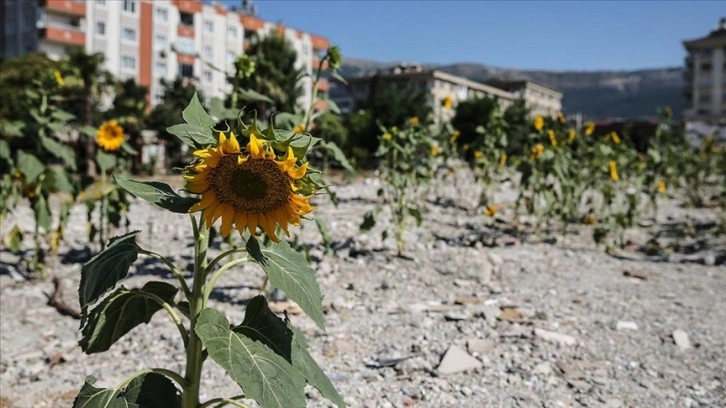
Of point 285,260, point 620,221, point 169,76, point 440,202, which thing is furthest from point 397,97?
point 285,260

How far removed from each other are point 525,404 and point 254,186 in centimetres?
162

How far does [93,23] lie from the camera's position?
3491 centimetres

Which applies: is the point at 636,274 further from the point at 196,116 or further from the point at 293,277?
the point at 196,116

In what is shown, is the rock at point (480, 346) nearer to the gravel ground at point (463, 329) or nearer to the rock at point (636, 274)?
the gravel ground at point (463, 329)

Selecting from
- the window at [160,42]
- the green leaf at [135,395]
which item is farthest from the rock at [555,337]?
the window at [160,42]

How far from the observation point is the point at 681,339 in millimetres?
3346

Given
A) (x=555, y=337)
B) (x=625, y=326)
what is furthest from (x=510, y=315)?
(x=625, y=326)

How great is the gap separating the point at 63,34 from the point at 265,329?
120 ft

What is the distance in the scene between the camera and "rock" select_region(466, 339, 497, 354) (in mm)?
3020

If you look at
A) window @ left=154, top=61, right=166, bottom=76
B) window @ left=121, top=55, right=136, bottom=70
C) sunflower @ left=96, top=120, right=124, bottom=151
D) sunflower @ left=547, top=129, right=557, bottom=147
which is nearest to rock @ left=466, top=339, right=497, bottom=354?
sunflower @ left=96, top=120, right=124, bottom=151

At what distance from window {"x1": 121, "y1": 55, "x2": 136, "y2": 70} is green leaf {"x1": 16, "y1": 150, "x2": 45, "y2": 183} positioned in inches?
1346

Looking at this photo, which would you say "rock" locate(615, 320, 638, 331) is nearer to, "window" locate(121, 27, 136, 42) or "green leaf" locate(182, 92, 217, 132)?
"green leaf" locate(182, 92, 217, 132)

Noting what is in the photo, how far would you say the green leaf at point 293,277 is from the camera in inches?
50.7

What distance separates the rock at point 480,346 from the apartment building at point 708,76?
73769 millimetres
